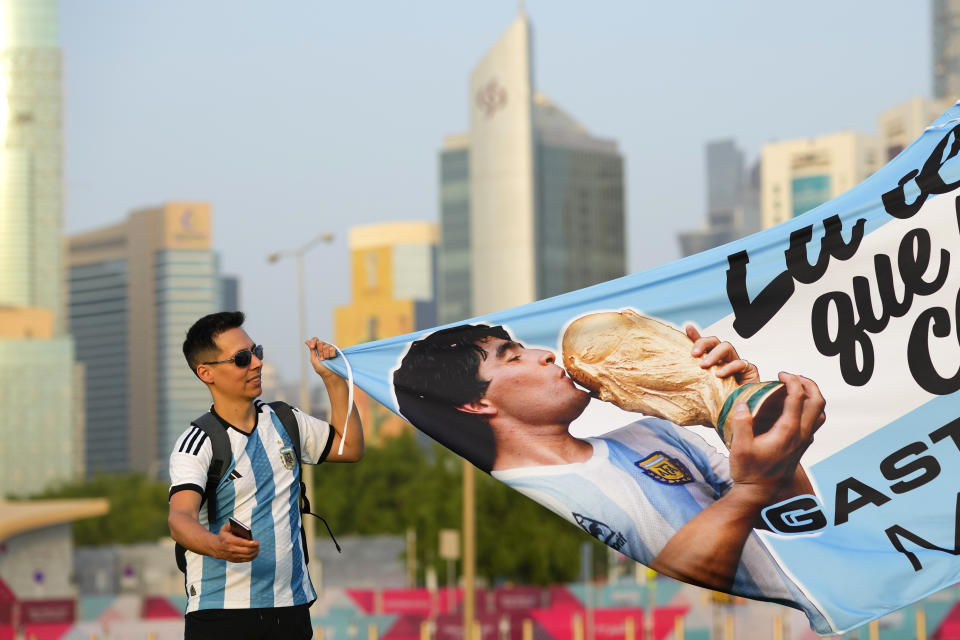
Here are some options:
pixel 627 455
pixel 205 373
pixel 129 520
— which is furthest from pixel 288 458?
pixel 129 520

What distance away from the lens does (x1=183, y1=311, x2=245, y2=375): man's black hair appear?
5.68 metres

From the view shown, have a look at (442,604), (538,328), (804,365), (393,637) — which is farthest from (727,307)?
(442,604)

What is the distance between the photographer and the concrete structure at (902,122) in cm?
16012

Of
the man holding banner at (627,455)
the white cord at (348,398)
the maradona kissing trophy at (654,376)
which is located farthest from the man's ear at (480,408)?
the white cord at (348,398)

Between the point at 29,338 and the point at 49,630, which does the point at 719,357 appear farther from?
the point at 29,338

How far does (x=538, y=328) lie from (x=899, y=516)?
5.90 feet

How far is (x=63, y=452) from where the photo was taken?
632 ft

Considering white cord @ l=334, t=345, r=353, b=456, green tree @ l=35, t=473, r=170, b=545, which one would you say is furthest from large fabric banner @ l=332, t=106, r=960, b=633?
green tree @ l=35, t=473, r=170, b=545

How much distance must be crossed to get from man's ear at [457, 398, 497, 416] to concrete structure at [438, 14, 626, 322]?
470ft

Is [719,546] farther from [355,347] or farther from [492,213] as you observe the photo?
[492,213]

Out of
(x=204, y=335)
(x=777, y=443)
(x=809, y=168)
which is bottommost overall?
(x=777, y=443)

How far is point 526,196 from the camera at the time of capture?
157 metres

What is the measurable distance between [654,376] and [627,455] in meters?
0.39

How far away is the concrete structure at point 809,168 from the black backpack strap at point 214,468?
161 metres
